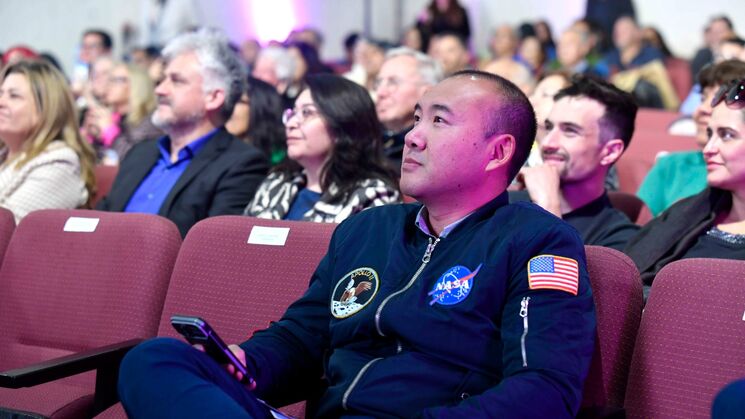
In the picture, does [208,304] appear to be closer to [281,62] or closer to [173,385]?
[173,385]

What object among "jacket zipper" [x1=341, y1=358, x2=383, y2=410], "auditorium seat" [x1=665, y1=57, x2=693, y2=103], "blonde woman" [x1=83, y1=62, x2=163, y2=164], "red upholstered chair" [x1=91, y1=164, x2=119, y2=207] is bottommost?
"auditorium seat" [x1=665, y1=57, x2=693, y2=103]

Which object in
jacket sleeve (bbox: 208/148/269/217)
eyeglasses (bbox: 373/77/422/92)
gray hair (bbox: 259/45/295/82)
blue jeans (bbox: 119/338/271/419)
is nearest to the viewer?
blue jeans (bbox: 119/338/271/419)

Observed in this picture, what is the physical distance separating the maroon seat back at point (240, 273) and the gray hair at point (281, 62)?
4.06 metres

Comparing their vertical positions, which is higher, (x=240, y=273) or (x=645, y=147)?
(x=240, y=273)

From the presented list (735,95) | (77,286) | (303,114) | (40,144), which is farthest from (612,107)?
(40,144)

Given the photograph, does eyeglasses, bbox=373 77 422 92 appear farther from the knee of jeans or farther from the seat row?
the knee of jeans

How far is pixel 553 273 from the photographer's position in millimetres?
1829

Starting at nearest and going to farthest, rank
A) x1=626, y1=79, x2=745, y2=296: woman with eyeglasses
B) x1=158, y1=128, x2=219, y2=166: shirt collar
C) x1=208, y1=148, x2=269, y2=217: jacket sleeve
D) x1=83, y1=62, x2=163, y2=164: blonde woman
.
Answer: x1=626, y1=79, x2=745, y2=296: woman with eyeglasses, x1=208, y1=148, x2=269, y2=217: jacket sleeve, x1=158, y1=128, x2=219, y2=166: shirt collar, x1=83, y1=62, x2=163, y2=164: blonde woman

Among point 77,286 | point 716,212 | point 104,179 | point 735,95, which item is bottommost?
point 104,179

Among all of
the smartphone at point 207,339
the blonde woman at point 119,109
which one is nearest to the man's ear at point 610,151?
the smartphone at point 207,339

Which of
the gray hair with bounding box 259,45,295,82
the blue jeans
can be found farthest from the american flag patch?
the gray hair with bounding box 259,45,295,82

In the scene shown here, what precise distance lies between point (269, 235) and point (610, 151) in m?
1.21

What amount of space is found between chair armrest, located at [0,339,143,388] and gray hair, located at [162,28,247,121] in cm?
183

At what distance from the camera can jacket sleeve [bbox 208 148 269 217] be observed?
3.52 meters
